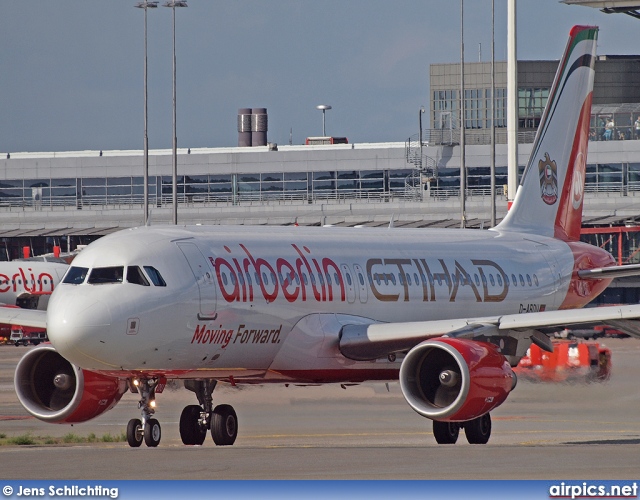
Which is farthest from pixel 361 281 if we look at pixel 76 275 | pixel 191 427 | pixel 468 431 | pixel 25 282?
pixel 25 282

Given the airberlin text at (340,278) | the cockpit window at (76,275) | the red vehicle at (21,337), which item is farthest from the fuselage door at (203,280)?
the red vehicle at (21,337)

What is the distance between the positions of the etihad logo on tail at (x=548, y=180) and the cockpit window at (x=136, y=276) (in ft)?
48.3

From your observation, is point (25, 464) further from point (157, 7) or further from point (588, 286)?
point (157, 7)

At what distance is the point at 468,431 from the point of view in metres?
26.5

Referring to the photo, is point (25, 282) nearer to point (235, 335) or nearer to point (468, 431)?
point (468, 431)

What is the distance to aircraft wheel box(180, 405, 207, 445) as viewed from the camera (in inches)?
1033

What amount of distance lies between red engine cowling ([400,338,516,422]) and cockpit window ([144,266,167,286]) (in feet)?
14.4

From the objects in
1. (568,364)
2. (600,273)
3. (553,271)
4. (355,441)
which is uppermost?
(553,271)

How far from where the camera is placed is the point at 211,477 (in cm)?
1666

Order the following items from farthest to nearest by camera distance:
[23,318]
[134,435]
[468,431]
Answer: [23,318] → [468,431] → [134,435]

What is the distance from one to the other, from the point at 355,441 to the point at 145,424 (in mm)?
4514

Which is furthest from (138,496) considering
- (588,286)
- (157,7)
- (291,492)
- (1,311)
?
(157,7)

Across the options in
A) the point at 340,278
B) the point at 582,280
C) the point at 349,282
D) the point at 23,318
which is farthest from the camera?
the point at 582,280

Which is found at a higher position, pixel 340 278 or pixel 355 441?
pixel 340 278
